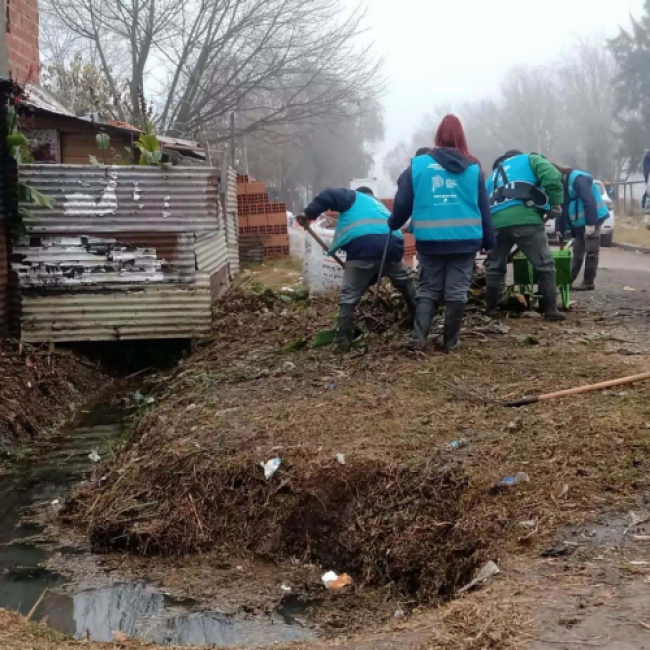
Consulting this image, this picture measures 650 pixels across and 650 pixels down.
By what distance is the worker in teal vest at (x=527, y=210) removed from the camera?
7.70 m

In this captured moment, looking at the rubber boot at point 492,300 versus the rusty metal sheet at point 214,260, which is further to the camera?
the rusty metal sheet at point 214,260

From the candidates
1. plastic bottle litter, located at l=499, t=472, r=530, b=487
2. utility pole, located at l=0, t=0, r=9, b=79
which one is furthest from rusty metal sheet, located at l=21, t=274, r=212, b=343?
plastic bottle litter, located at l=499, t=472, r=530, b=487

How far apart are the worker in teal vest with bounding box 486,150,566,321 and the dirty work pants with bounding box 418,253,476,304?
122 cm

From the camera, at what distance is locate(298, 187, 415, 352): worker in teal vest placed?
709 cm

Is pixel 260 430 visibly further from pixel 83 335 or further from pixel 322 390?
pixel 83 335

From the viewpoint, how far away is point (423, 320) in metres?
6.83

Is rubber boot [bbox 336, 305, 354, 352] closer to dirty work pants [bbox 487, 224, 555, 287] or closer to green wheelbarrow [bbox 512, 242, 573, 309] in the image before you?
dirty work pants [bbox 487, 224, 555, 287]

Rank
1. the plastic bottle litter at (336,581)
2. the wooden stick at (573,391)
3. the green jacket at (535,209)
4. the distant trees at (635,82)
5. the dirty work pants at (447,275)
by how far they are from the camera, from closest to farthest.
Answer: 1. the plastic bottle litter at (336,581)
2. the wooden stick at (573,391)
3. the dirty work pants at (447,275)
4. the green jacket at (535,209)
5. the distant trees at (635,82)

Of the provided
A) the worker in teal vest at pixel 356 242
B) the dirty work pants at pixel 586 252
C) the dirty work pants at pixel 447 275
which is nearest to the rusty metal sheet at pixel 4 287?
the worker in teal vest at pixel 356 242

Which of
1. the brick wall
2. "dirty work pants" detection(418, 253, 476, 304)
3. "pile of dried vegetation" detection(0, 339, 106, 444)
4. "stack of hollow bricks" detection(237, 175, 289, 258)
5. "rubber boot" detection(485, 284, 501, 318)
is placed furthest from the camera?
"stack of hollow bricks" detection(237, 175, 289, 258)

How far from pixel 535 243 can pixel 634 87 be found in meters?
41.3

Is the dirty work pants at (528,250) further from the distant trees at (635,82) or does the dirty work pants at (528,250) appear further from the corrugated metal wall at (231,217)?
the distant trees at (635,82)

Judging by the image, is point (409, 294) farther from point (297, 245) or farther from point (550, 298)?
point (297, 245)

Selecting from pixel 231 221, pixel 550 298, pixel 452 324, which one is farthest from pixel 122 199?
pixel 231 221
